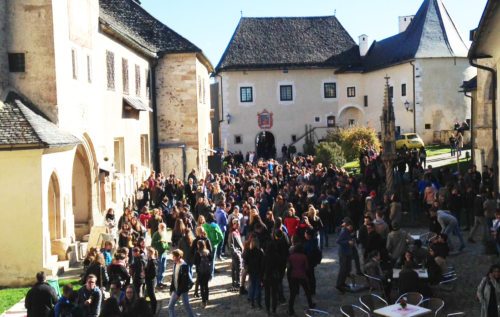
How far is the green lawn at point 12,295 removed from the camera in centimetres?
1397

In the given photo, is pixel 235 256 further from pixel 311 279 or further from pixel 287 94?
pixel 287 94

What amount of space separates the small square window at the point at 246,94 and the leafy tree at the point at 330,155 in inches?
588

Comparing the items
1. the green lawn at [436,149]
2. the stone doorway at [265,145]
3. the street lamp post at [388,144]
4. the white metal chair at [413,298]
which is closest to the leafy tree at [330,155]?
the green lawn at [436,149]

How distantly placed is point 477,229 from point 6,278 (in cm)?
1259

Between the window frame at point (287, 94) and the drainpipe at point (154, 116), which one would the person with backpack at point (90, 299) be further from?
the window frame at point (287, 94)

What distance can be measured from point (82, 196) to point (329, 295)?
9668 millimetres

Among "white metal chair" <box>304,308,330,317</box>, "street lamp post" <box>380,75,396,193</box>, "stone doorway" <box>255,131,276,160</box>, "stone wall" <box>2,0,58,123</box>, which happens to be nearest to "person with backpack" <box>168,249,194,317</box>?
A: "white metal chair" <box>304,308,330,317</box>

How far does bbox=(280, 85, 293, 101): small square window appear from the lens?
49.8m

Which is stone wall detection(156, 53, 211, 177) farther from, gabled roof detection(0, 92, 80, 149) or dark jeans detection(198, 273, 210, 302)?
dark jeans detection(198, 273, 210, 302)

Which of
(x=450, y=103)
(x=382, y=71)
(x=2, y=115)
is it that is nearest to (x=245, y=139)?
(x=382, y=71)

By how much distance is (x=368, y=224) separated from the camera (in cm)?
1365

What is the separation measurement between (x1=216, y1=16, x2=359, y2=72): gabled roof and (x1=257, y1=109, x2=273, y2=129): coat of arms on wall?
11.6ft

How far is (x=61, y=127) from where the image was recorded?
57.4ft

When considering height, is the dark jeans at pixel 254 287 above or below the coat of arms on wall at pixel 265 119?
below
